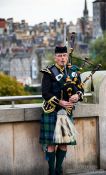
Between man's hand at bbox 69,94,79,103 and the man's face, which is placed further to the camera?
the man's face

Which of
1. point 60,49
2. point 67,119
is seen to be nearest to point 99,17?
point 60,49

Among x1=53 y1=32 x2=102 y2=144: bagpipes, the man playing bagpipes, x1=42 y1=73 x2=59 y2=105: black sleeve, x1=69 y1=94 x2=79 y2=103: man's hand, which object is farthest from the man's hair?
x1=69 y1=94 x2=79 y2=103: man's hand

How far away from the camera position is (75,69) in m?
7.76

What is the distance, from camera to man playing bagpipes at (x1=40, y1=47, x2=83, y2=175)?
758 cm

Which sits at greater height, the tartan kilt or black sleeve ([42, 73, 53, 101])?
black sleeve ([42, 73, 53, 101])

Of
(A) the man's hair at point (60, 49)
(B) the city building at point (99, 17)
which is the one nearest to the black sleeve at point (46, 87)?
(A) the man's hair at point (60, 49)

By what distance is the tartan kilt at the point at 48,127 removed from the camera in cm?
770

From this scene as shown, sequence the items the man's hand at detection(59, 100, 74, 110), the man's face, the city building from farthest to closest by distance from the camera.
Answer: the city building < the man's face < the man's hand at detection(59, 100, 74, 110)

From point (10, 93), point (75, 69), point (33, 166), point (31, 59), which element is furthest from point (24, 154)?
point (31, 59)

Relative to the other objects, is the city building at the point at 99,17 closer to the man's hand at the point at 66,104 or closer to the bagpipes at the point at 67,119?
the bagpipes at the point at 67,119

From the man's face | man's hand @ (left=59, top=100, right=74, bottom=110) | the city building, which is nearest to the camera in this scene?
man's hand @ (left=59, top=100, right=74, bottom=110)

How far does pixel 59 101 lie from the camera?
752cm

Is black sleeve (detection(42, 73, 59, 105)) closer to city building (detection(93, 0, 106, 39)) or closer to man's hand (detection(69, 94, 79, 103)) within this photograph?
man's hand (detection(69, 94, 79, 103))

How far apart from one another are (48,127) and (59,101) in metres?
0.41
